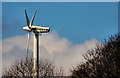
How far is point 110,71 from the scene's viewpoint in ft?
106

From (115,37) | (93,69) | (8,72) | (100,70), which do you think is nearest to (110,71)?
(100,70)

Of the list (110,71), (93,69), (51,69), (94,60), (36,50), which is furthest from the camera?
(51,69)

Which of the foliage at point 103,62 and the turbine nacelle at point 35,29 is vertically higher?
the turbine nacelle at point 35,29

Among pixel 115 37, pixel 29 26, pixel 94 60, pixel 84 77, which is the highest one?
pixel 29 26

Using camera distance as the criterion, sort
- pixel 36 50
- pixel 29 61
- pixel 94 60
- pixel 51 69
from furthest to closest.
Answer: pixel 29 61 < pixel 51 69 < pixel 36 50 < pixel 94 60

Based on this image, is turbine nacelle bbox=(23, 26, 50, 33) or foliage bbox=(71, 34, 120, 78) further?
turbine nacelle bbox=(23, 26, 50, 33)

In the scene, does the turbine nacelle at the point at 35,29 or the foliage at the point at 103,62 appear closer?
the foliage at the point at 103,62

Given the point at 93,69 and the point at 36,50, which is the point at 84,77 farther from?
the point at 36,50

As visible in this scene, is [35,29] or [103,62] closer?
[103,62]

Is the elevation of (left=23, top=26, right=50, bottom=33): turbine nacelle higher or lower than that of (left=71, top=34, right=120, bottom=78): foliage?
higher

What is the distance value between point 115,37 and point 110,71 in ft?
33.5

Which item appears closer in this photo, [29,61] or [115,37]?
[115,37]

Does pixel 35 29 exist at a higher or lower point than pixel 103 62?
higher

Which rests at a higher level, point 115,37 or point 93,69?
point 115,37
